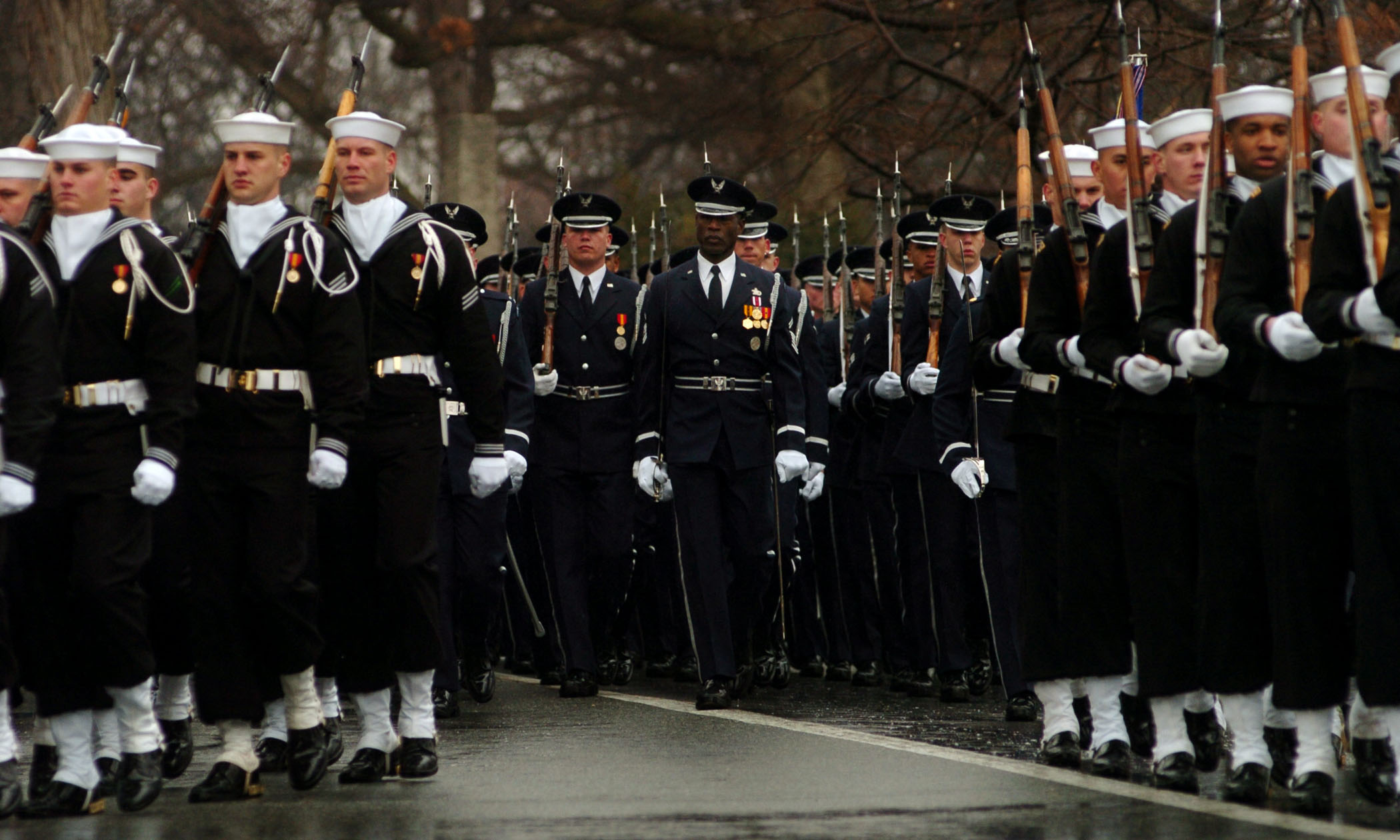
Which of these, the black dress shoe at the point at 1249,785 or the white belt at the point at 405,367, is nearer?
the black dress shoe at the point at 1249,785

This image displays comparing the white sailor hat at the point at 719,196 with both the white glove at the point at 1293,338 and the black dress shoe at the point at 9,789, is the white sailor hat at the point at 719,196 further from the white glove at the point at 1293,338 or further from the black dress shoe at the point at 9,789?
the black dress shoe at the point at 9,789

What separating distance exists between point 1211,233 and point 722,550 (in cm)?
389

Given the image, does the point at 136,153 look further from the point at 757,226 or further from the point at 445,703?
the point at 757,226

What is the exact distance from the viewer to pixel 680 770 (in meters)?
8.35

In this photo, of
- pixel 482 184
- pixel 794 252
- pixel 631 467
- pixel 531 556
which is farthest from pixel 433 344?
pixel 482 184

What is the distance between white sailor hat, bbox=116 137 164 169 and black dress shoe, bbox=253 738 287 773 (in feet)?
7.18

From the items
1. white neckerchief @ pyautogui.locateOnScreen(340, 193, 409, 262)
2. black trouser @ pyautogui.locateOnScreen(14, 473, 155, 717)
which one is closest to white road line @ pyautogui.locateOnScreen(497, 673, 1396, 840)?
white neckerchief @ pyautogui.locateOnScreen(340, 193, 409, 262)

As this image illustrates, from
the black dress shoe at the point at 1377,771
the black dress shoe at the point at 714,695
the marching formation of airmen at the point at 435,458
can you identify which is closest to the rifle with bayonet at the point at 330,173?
the marching formation of airmen at the point at 435,458

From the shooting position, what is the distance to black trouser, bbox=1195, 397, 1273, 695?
752 centimetres

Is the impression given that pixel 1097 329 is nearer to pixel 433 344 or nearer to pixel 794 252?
pixel 433 344

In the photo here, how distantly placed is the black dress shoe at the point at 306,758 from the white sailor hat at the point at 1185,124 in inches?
138

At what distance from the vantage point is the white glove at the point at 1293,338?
704 centimetres

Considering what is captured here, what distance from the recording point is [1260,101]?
7.74 metres

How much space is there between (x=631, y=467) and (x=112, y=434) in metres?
4.48
